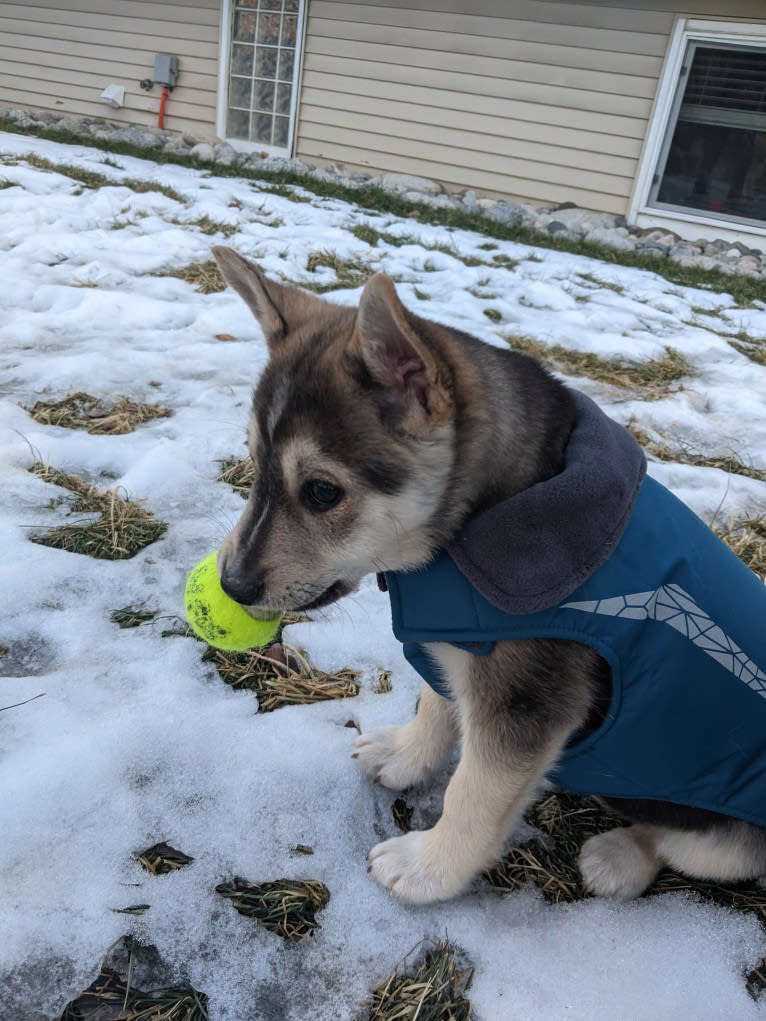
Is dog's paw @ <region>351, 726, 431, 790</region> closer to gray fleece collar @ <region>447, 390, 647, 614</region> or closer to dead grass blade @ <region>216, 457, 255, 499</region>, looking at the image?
gray fleece collar @ <region>447, 390, 647, 614</region>

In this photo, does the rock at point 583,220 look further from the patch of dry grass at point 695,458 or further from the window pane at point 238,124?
the patch of dry grass at point 695,458

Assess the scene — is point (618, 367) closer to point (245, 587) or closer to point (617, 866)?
point (617, 866)

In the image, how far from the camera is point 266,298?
2475mm

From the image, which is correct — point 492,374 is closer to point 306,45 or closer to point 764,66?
point 764,66

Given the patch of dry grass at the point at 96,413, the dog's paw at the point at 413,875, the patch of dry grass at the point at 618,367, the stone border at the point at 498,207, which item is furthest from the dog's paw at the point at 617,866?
the stone border at the point at 498,207

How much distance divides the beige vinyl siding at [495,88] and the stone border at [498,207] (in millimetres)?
394

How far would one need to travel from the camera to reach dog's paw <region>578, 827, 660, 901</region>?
2387 millimetres

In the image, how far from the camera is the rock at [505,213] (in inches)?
481

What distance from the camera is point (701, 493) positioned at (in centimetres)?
448

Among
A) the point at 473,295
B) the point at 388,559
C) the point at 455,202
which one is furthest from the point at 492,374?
the point at 455,202

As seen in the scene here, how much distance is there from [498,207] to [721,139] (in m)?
3.44

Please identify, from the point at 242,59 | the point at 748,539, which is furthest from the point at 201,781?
the point at 242,59

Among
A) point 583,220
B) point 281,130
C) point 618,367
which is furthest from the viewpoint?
point 281,130

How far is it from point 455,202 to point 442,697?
472 inches
